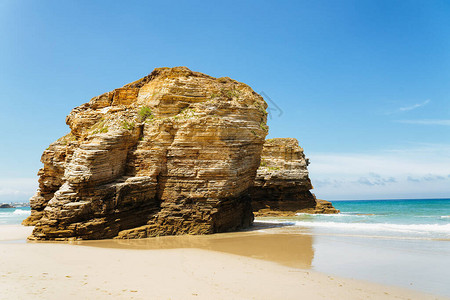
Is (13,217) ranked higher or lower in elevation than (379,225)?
lower

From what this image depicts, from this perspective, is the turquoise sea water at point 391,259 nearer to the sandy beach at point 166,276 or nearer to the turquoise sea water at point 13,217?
the sandy beach at point 166,276

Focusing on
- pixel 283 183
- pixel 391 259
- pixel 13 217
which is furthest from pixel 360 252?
pixel 13 217

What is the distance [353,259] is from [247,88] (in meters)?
11.8

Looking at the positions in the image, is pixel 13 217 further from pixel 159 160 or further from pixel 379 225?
pixel 379 225

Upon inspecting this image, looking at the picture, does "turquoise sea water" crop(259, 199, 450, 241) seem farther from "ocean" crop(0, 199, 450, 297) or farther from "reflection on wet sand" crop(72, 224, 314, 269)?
"reflection on wet sand" crop(72, 224, 314, 269)

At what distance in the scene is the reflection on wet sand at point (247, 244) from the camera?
1130 cm

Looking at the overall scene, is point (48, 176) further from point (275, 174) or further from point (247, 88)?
point (275, 174)

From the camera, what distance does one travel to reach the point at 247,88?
19.3 m

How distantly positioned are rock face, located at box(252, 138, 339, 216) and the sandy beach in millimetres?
25275

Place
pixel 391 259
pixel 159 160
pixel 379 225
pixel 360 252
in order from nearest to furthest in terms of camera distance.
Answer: pixel 391 259 < pixel 360 252 < pixel 159 160 < pixel 379 225

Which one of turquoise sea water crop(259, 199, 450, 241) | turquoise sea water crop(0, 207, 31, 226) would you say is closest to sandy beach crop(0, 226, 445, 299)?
turquoise sea water crop(259, 199, 450, 241)

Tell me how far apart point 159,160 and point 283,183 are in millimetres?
23967

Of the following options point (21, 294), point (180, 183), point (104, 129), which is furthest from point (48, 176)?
point (21, 294)

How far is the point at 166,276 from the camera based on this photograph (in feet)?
26.2
